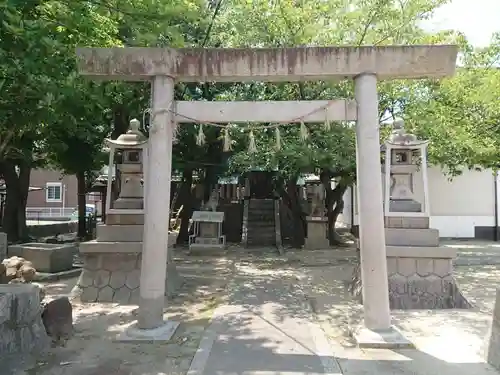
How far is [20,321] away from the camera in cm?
524

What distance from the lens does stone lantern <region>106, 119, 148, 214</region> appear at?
9352 mm

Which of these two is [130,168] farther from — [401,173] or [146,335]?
[401,173]

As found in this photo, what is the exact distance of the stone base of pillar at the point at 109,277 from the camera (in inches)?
348

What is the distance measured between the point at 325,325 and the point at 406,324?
131cm

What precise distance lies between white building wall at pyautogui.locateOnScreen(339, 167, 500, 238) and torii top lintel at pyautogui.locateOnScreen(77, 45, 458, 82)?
18.5m

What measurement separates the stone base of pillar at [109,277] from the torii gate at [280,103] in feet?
8.78

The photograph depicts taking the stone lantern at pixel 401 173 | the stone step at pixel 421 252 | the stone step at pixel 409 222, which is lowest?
the stone step at pixel 421 252

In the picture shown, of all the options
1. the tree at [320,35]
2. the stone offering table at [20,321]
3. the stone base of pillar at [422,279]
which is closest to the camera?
the stone offering table at [20,321]

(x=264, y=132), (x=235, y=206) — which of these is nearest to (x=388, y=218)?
(x=264, y=132)

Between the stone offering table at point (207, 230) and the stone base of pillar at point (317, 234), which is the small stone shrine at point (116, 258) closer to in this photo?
the stone offering table at point (207, 230)

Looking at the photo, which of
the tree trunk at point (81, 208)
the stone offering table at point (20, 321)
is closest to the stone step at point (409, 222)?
the stone offering table at point (20, 321)

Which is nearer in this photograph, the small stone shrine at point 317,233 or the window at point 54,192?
the small stone shrine at point 317,233

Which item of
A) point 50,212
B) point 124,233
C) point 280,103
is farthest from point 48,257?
point 50,212

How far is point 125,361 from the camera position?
5379mm
